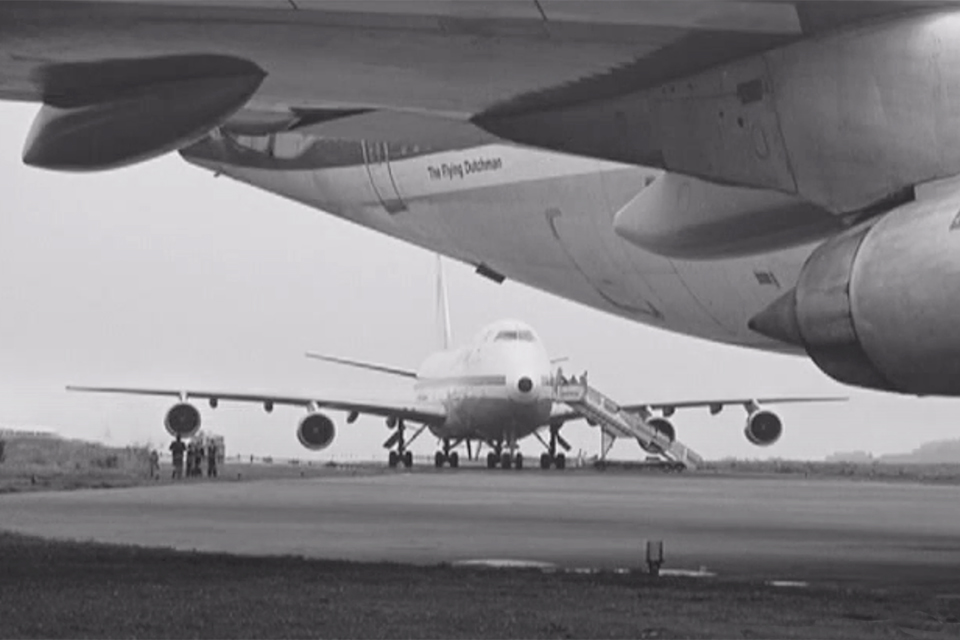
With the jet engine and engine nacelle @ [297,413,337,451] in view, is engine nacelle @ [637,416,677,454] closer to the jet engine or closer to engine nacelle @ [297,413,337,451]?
engine nacelle @ [297,413,337,451]

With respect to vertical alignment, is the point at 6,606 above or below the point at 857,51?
below

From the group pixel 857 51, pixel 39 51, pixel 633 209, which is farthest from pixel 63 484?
pixel 857 51

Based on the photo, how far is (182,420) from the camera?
173ft

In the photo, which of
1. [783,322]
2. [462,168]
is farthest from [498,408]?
[783,322]

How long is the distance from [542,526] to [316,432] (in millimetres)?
39581

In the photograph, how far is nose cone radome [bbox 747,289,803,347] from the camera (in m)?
11.4

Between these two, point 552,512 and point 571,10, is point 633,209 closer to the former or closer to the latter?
point 571,10

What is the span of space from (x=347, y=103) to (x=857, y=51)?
3996 mm

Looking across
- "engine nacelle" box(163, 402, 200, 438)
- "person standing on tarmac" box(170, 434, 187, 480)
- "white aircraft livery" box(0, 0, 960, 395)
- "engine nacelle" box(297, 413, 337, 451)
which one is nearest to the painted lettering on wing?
"white aircraft livery" box(0, 0, 960, 395)

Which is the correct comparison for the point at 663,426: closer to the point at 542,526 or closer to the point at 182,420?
the point at 182,420

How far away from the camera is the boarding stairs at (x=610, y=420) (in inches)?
2320

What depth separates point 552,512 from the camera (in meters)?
21.3

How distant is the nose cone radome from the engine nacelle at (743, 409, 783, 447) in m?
44.7

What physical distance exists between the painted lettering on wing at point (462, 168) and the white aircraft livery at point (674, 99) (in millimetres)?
3491
